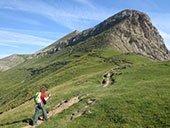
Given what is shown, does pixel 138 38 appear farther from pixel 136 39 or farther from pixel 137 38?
pixel 136 39

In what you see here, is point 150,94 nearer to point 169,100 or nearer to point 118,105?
point 169,100

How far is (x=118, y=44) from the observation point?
136 m

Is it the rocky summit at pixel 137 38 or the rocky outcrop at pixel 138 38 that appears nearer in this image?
the rocky summit at pixel 137 38

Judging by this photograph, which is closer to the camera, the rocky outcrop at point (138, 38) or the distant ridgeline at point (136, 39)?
the distant ridgeline at point (136, 39)

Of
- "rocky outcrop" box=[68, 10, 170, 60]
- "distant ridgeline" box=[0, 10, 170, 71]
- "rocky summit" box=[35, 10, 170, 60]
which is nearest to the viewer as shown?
"distant ridgeline" box=[0, 10, 170, 71]

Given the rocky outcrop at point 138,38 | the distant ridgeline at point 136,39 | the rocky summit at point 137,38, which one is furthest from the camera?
the rocky outcrop at point 138,38

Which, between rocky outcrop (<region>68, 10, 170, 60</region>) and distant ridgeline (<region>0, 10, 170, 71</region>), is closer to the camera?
distant ridgeline (<region>0, 10, 170, 71</region>)

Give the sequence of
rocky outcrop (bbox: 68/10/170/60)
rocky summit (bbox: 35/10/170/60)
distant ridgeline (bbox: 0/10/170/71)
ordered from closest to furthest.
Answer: distant ridgeline (bbox: 0/10/170/71) → rocky summit (bbox: 35/10/170/60) → rocky outcrop (bbox: 68/10/170/60)

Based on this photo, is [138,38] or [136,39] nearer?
[136,39]

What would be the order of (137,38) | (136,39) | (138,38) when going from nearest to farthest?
(136,39)
(137,38)
(138,38)

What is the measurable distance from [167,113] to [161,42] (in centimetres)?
18644

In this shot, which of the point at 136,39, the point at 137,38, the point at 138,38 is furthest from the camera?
the point at 138,38

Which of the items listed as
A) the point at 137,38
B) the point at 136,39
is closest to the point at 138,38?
the point at 137,38

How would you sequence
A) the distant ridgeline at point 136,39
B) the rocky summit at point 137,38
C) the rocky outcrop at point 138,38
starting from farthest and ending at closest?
1. the rocky outcrop at point 138,38
2. the rocky summit at point 137,38
3. the distant ridgeline at point 136,39
